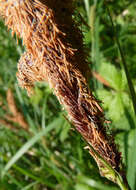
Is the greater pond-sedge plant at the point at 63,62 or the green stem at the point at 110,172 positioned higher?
the greater pond-sedge plant at the point at 63,62

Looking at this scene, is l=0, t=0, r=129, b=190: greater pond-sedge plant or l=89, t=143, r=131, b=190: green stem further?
l=89, t=143, r=131, b=190: green stem

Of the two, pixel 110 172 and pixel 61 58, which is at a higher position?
pixel 61 58

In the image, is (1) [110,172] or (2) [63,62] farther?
(1) [110,172]

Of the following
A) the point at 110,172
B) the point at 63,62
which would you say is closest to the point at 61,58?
the point at 63,62

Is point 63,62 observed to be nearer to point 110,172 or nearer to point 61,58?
point 61,58

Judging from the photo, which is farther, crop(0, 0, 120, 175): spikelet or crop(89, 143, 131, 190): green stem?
crop(89, 143, 131, 190): green stem

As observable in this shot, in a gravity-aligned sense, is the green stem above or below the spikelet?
below

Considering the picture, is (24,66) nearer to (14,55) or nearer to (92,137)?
(92,137)
